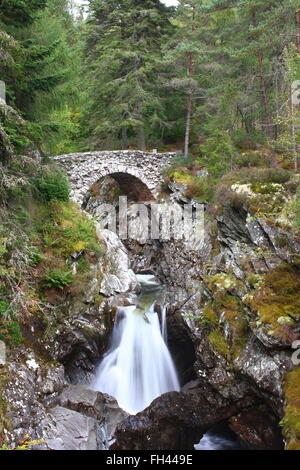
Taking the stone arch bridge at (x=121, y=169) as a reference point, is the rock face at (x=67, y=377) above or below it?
below

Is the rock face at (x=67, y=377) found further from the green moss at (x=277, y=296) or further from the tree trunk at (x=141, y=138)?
the tree trunk at (x=141, y=138)

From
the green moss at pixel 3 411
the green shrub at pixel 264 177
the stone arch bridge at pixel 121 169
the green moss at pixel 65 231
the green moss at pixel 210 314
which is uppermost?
the stone arch bridge at pixel 121 169

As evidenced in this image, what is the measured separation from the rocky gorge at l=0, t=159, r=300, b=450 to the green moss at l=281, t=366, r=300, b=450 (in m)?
0.02

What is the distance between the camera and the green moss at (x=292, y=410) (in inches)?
235

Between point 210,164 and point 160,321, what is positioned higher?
point 210,164

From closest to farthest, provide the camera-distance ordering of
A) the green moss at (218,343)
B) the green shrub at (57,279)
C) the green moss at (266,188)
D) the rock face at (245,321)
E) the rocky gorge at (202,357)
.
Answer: the rocky gorge at (202,357)
the rock face at (245,321)
the green moss at (218,343)
the green shrub at (57,279)
the green moss at (266,188)

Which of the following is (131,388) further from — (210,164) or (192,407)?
(210,164)

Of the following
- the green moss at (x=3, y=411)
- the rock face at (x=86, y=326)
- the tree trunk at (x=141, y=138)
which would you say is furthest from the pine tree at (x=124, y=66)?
the green moss at (x=3, y=411)

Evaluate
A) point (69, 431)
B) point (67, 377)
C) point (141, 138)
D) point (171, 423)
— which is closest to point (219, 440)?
point (171, 423)

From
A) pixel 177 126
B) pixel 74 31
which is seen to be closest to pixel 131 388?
pixel 177 126

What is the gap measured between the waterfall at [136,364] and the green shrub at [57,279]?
2499 mm

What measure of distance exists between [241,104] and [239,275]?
9840mm
